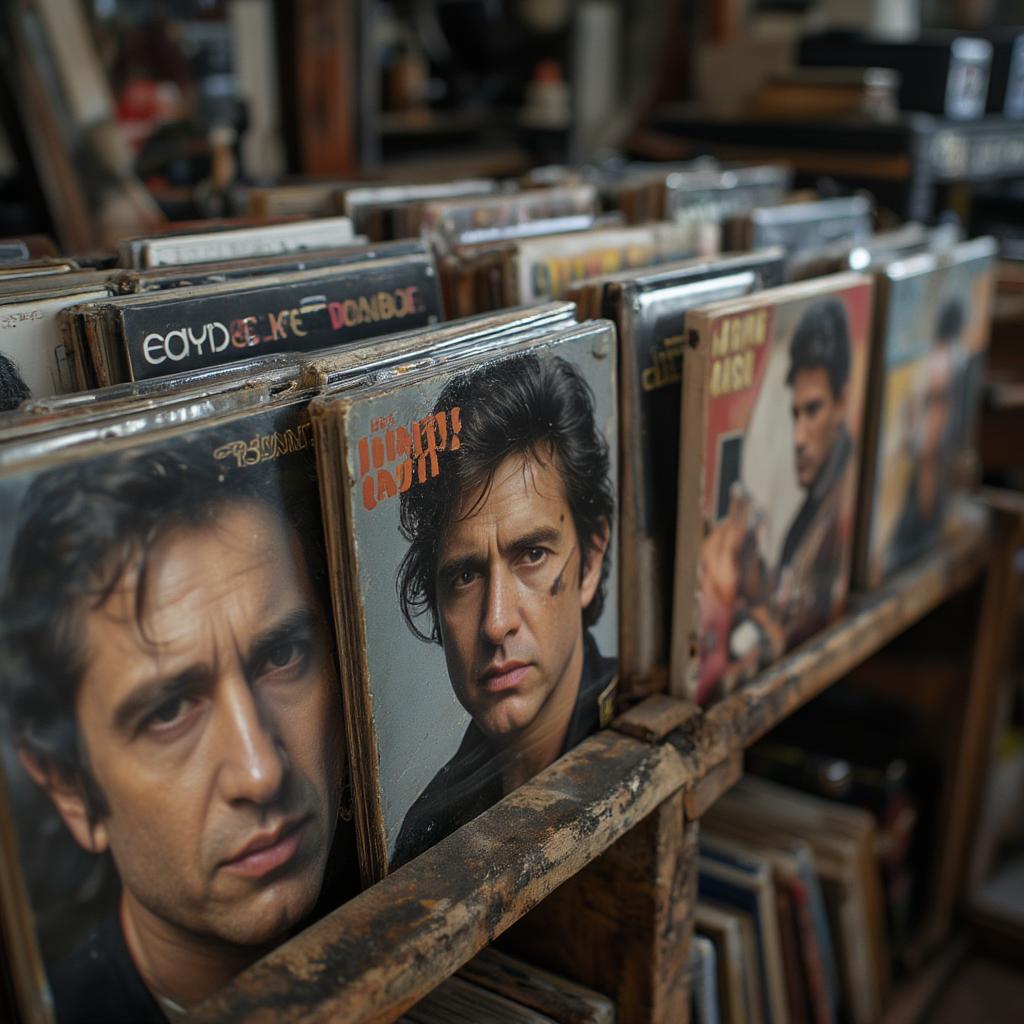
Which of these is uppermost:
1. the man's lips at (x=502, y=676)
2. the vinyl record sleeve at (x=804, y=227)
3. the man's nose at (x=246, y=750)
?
the vinyl record sleeve at (x=804, y=227)

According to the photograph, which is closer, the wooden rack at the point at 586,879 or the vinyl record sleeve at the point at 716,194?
the wooden rack at the point at 586,879

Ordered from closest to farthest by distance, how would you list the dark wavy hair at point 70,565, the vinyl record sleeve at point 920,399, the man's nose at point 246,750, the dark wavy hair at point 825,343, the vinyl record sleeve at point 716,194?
the dark wavy hair at point 70,565
the man's nose at point 246,750
the dark wavy hair at point 825,343
the vinyl record sleeve at point 920,399
the vinyl record sleeve at point 716,194

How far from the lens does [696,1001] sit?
46.4 inches

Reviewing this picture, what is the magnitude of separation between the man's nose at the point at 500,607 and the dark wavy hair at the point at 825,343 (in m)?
0.37

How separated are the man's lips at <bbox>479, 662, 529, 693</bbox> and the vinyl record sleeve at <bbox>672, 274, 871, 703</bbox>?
0.63 ft

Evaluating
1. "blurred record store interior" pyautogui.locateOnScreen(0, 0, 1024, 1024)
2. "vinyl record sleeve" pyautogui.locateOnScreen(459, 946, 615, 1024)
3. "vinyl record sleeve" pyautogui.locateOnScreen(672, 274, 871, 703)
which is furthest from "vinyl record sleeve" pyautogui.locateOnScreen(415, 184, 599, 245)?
"vinyl record sleeve" pyautogui.locateOnScreen(459, 946, 615, 1024)

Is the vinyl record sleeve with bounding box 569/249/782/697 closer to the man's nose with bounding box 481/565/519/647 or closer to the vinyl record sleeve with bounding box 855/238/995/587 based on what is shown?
the man's nose with bounding box 481/565/519/647

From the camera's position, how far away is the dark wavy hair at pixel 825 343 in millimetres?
988

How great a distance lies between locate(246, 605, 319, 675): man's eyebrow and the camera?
0.64 metres

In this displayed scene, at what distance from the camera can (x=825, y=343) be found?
1030mm

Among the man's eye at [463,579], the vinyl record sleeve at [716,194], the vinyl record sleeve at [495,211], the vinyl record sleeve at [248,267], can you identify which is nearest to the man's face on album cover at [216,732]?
the man's eye at [463,579]

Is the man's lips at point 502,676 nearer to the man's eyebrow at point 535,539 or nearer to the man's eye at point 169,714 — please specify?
the man's eyebrow at point 535,539

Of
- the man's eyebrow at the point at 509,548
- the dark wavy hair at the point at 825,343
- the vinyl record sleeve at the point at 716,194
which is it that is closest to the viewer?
the man's eyebrow at the point at 509,548

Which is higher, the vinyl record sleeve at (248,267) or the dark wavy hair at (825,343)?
the vinyl record sleeve at (248,267)
